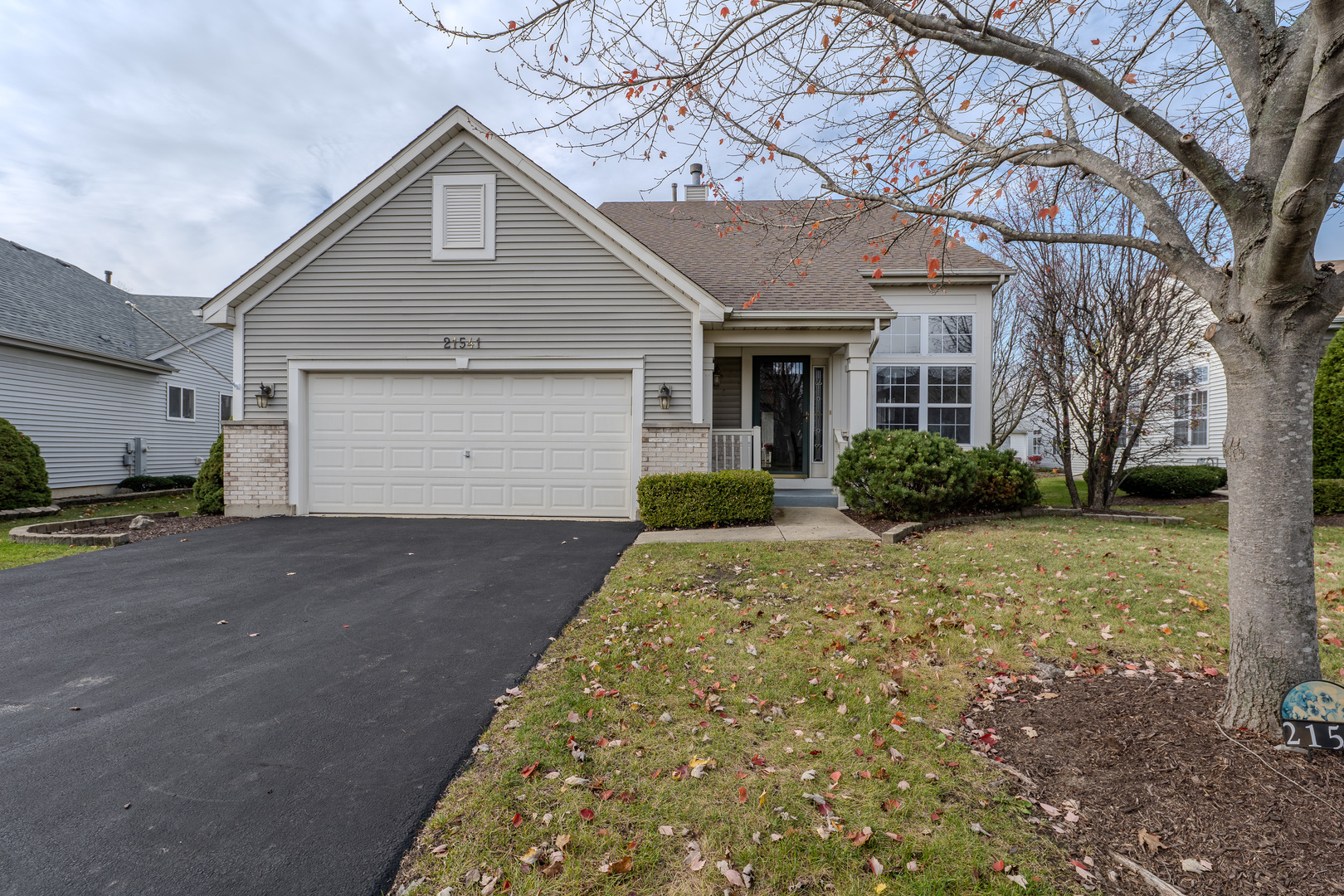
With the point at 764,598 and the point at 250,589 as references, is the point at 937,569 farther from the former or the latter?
the point at 250,589

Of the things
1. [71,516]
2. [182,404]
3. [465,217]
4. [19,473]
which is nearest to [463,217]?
[465,217]

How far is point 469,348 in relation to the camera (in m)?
9.73

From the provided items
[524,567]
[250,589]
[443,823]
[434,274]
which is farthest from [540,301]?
[443,823]

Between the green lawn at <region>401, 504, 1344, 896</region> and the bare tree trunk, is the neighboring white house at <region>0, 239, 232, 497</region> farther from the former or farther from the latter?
the bare tree trunk

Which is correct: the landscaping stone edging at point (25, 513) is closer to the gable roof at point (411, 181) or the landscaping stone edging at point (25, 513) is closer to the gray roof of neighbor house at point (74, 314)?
the gray roof of neighbor house at point (74, 314)

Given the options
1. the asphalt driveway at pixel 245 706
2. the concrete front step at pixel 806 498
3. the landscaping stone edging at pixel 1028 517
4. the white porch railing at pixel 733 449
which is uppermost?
the white porch railing at pixel 733 449

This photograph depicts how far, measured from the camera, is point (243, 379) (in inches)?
392

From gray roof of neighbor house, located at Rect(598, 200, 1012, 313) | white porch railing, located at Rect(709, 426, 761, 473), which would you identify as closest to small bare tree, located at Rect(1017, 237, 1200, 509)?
gray roof of neighbor house, located at Rect(598, 200, 1012, 313)

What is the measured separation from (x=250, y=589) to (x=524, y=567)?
8.13 feet

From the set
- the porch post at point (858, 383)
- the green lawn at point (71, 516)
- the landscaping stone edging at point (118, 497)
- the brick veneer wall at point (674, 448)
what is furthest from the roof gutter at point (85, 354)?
the porch post at point (858, 383)

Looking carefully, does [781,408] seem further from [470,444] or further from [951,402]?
[470,444]

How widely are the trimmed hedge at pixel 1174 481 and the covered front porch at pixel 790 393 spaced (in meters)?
7.12

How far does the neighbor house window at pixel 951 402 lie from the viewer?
41.4 ft

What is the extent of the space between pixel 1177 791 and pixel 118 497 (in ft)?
64.5
